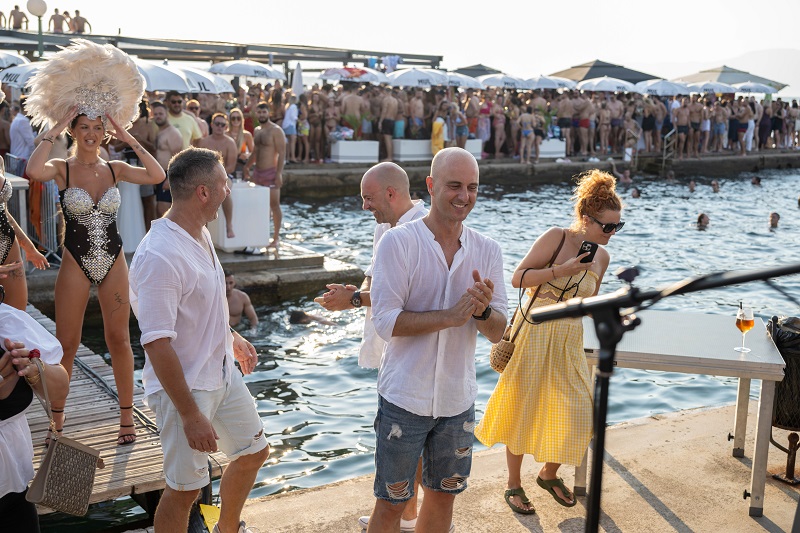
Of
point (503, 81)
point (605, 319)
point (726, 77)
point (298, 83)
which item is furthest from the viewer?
point (726, 77)

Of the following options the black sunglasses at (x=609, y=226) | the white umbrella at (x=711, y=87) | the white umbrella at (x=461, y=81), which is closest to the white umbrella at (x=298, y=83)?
the white umbrella at (x=461, y=81)

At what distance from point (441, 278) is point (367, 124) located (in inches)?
788

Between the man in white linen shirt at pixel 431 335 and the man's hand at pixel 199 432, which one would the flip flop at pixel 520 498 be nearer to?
the man in white linen shirt at pixel 431 335

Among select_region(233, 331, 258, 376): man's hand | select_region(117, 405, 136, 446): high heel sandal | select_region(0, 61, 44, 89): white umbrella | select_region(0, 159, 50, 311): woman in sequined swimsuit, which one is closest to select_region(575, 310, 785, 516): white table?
select_region(233, 331, 258, 376): man's hand

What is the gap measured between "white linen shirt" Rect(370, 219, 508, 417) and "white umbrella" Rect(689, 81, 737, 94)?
96.6 ft

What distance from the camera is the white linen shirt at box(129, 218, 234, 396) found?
3275mm

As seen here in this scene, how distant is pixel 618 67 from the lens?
33.7 m

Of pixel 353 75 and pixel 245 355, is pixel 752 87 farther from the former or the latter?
pixel 245 355

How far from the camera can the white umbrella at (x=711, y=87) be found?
3086cm

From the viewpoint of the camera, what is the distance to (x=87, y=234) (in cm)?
479

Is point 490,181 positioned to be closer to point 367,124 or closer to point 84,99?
point 367,124

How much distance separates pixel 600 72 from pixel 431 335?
104 ft

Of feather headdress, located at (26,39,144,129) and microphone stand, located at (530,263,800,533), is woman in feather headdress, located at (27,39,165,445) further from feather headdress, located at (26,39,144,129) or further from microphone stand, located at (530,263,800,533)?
microphone stand, located at (530,263,800,533)

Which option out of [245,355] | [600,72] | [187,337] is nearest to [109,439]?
[245,355]
